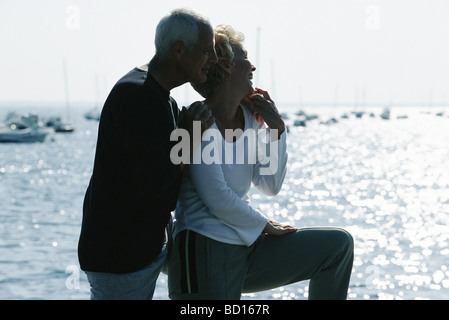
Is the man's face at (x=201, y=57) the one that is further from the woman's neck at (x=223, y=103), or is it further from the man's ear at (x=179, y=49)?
the woman's neck at (x=223, y=103)

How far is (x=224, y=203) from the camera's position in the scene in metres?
3.05

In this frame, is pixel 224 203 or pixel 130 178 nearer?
pixel 130 178

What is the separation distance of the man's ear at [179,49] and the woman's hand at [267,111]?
61 centimetres

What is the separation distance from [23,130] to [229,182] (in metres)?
73.1

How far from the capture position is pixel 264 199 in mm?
36750

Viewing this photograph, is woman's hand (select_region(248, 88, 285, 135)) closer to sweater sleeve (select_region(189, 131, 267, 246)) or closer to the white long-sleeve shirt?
the white long-sleeve shirt

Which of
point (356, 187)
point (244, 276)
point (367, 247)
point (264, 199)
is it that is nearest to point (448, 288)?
point (367, 247)

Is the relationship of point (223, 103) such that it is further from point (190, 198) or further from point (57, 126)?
point (57, 126)

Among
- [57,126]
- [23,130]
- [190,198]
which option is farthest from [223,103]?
[57,126]

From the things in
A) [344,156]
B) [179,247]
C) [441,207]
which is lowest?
[344,156]

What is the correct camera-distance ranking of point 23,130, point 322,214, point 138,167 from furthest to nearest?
point 23,130 → point 322,214 → point 138,167

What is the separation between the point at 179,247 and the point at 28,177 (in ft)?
145
